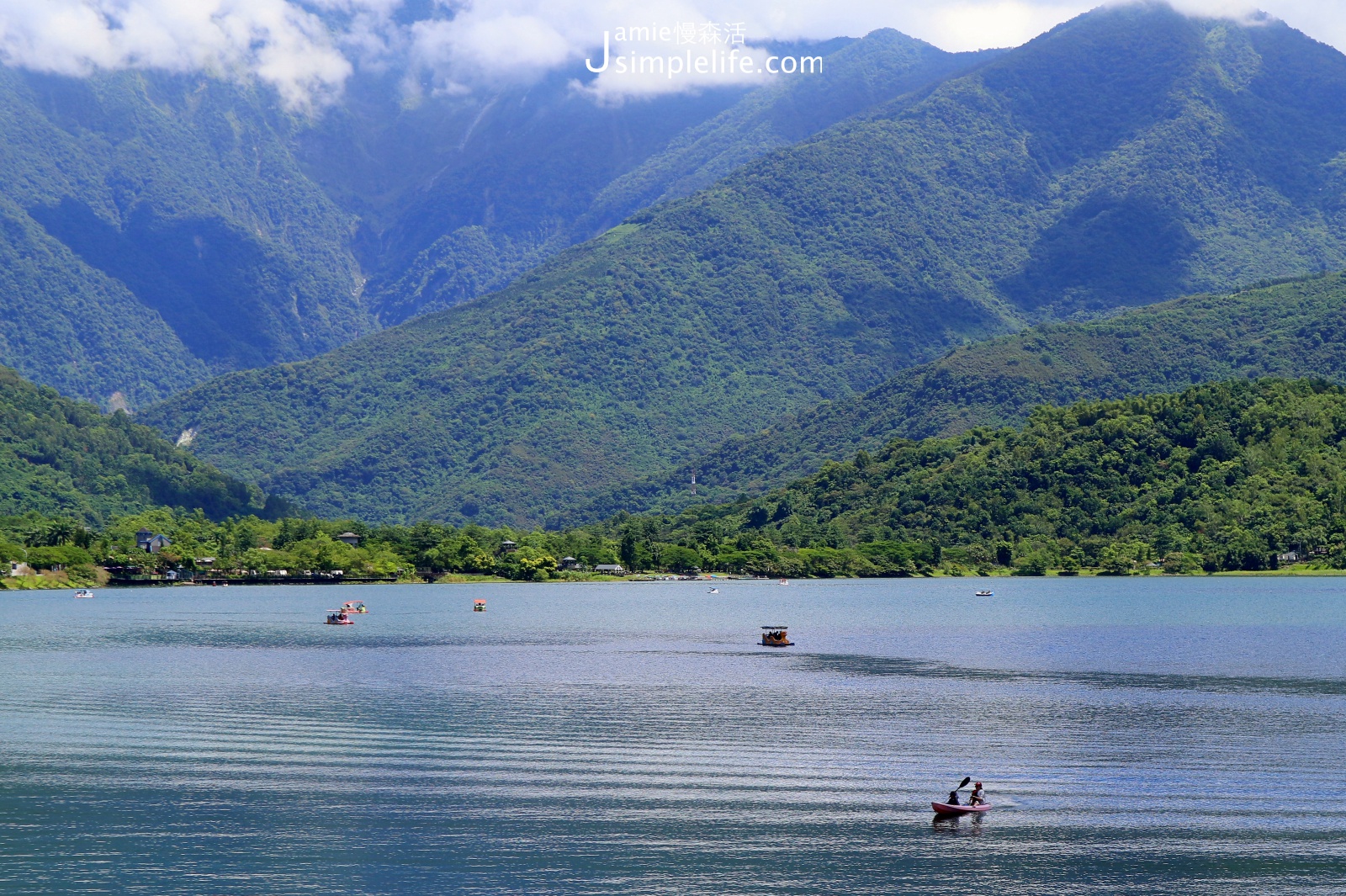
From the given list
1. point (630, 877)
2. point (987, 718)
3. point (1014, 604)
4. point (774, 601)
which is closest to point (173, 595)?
point (774, 601)

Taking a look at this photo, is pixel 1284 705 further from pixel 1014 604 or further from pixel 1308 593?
pixel 1308 593

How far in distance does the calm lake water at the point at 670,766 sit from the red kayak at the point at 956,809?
0.60 m

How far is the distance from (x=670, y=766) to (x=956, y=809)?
12.1m

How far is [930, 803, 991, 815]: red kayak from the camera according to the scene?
4972cm

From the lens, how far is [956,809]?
49.7 meters

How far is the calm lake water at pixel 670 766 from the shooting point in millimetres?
44062

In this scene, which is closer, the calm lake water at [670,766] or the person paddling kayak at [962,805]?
the calm lake water at [670,766]

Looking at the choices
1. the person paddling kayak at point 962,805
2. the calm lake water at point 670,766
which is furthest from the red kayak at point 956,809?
the calm lake water at point 670,766

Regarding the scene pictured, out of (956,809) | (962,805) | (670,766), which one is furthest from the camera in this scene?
(670,766)

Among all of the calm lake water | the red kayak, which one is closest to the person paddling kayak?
the red kayak

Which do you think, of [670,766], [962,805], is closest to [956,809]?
[962,805]

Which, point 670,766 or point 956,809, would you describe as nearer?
point 956,809

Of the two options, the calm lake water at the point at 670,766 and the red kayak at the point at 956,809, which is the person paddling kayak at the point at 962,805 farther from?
the calm lake water at the point at 670,766

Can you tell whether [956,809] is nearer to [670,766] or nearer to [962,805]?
[962,805]
